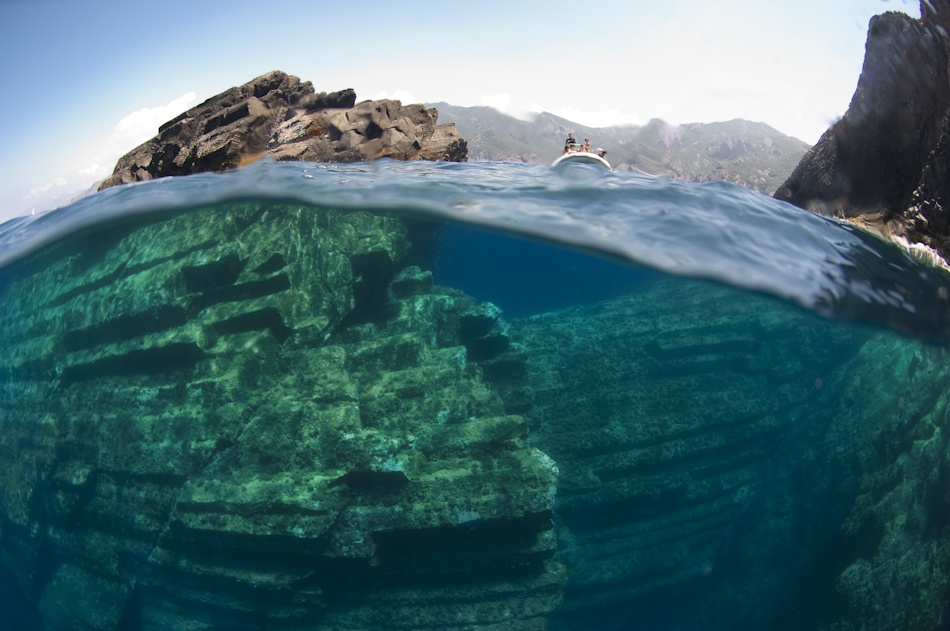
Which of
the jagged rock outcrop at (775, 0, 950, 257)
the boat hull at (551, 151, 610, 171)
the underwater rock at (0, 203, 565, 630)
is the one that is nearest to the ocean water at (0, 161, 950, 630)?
the underwater rock at (0, 203, 565, 630)

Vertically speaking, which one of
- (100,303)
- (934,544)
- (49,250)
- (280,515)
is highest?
(49,250)

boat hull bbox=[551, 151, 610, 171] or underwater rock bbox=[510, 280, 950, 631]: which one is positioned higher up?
boat hull bbox=[551, 151, 610, 171]

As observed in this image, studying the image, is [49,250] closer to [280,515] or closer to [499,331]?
[280,515]

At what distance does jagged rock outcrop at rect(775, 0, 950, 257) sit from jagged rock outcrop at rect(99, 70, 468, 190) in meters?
8.01

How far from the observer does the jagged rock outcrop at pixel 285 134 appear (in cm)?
1032

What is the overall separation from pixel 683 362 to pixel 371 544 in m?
6.35

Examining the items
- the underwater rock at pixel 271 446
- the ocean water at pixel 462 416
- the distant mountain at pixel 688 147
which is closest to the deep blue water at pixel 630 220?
the ocean water at pixel 462 416

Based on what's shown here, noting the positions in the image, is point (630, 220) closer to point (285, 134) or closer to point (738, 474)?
point (738, 474)

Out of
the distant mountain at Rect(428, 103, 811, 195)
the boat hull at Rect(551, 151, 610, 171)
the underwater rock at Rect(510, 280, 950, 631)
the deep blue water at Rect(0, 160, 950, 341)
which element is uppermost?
the distant mountain at Rect(428, 103, 811, 195)

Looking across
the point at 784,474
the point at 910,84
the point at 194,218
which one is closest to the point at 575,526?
the point at 784,474

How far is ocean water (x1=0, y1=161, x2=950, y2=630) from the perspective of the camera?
6723 mm

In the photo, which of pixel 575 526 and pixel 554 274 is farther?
pixel 554 274

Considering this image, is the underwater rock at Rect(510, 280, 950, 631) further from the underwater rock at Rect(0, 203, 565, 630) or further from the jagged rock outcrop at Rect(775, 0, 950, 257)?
the jagged rock outcrop at Rect(775, 0, 950, 257)

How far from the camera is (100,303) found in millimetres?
8625
